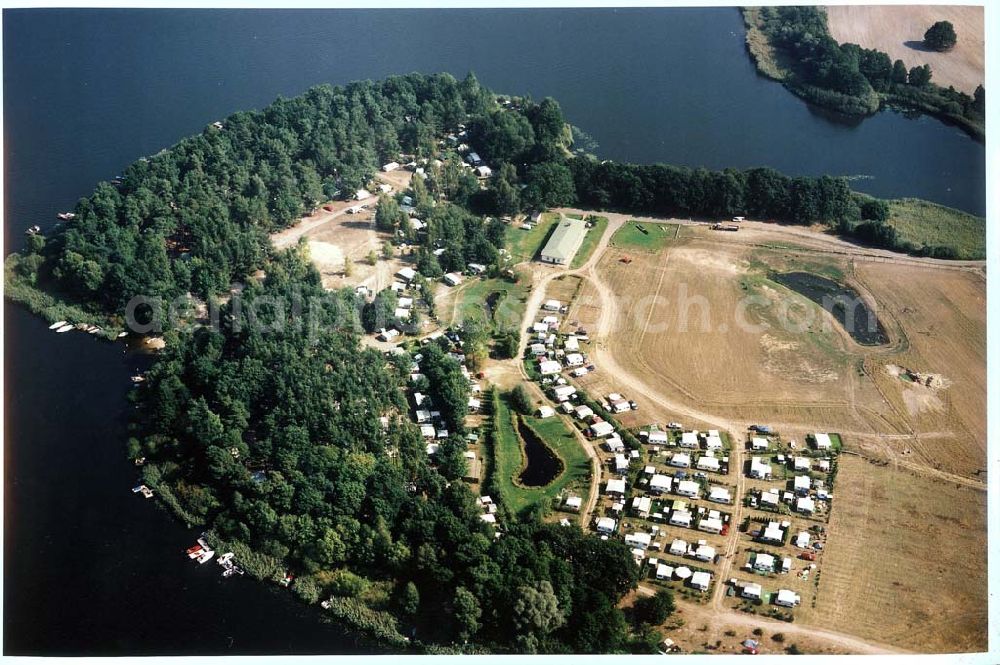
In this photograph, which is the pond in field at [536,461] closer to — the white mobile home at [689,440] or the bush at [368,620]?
the white mobile home at [689,440]

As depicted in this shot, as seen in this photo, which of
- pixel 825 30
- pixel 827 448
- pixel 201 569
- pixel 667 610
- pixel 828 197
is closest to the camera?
pixel 667 610

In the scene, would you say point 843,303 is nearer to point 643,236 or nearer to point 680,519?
point 643,236

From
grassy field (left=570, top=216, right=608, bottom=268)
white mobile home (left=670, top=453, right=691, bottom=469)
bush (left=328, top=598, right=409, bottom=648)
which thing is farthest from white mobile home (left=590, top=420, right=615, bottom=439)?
grassy field (left=570, top=216, right=608, bottom=268)

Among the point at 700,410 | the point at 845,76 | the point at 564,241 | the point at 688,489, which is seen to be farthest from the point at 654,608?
the point at 845,76

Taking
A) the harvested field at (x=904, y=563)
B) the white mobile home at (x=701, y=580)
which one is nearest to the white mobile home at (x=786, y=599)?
the harvested field at (x=904, y=563)

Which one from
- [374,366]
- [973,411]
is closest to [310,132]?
[374,366]

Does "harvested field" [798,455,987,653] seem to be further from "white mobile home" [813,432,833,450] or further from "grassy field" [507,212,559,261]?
"grassy field" [507,212,559,261]

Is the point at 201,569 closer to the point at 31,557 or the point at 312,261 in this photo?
the point at 31,557
